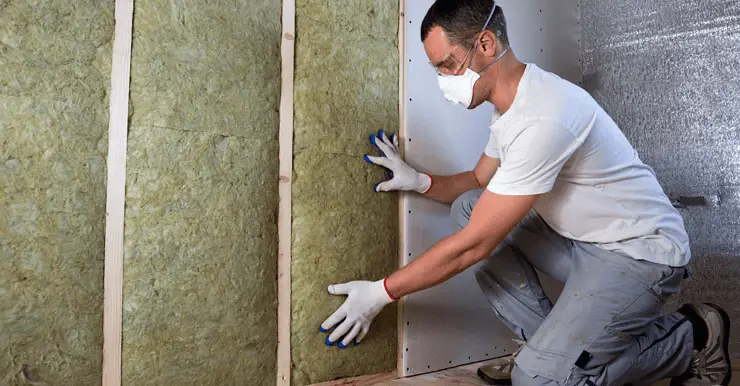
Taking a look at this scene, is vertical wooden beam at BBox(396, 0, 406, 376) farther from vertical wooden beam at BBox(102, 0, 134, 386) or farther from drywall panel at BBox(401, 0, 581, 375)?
vertical wooden beam at BBox(102, 0, 134, 386)

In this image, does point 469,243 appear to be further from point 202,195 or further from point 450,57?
point 202,195

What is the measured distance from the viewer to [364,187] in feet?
6.64

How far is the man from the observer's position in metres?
1.54

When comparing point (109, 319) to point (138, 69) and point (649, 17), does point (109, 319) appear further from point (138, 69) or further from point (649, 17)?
point (649, 17)

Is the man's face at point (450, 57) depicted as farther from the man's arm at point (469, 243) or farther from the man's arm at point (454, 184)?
the man's arm at point (454, 184)

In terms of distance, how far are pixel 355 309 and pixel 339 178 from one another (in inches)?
18.1

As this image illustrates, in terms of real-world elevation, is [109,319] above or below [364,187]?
below

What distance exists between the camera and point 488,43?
5.39 ft

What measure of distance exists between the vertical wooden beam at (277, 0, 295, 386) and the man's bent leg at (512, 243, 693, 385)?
745 millimetres

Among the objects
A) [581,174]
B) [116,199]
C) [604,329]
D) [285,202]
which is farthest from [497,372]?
[116,199]

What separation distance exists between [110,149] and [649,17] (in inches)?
97.0

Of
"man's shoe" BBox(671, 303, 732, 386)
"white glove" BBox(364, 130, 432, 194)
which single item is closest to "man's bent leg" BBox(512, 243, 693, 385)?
"man's shoe" BBox(671, 303, 732, 386)

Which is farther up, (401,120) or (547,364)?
(401,120)

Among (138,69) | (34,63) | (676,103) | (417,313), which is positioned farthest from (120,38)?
(676,103)
